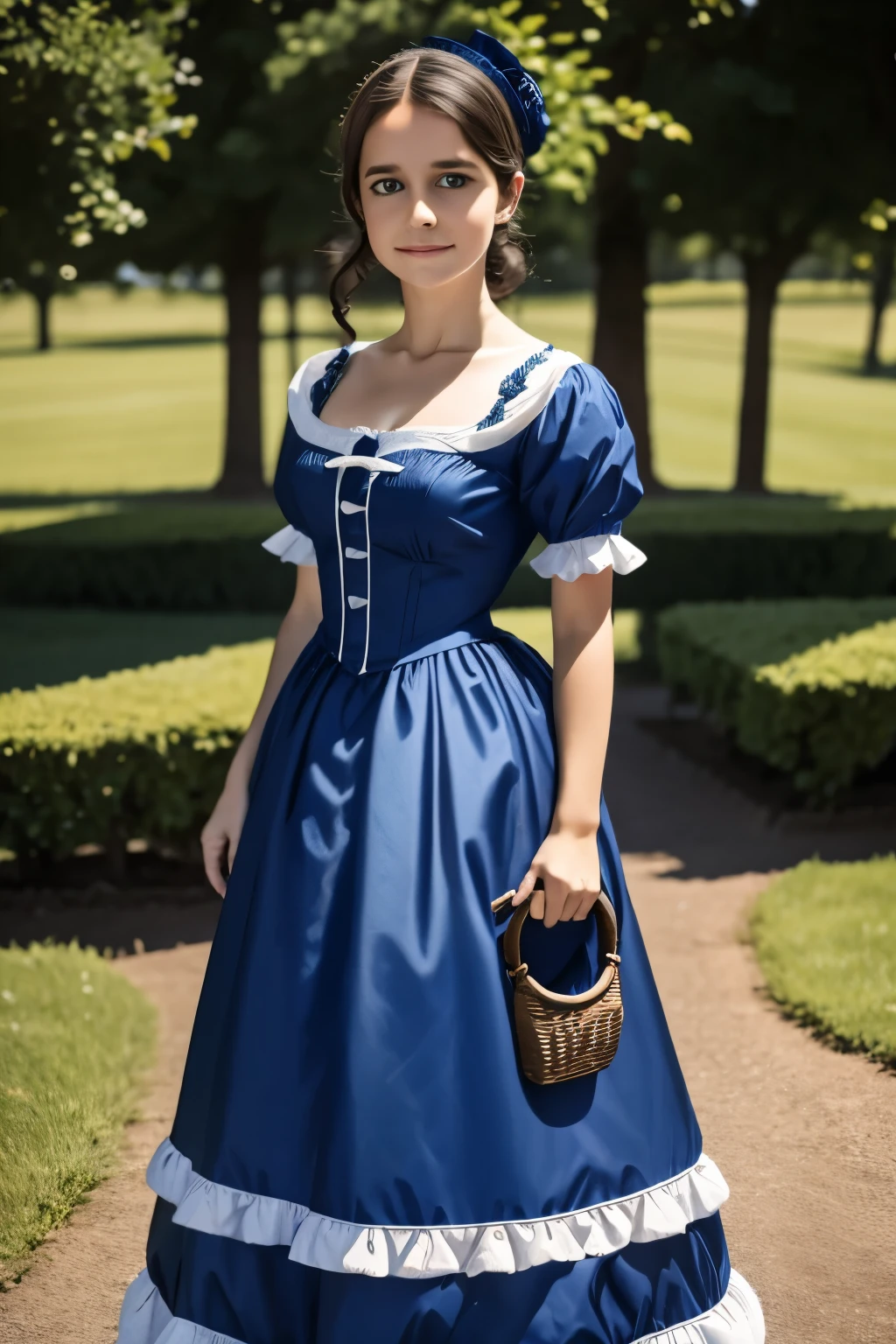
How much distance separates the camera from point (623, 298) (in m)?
16.8

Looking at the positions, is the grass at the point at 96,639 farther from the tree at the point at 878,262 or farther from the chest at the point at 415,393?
the tree at the point at 878,262

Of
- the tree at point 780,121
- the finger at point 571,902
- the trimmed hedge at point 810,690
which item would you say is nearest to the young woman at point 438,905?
the finger at point 571,902

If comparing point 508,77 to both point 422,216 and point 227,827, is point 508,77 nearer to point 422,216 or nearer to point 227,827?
point 422,216

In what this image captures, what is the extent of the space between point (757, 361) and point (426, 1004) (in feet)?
60.7

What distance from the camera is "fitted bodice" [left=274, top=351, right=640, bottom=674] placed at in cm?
246

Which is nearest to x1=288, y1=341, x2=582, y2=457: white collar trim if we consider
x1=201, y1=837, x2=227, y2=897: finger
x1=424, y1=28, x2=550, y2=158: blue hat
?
x1=424, y1=28, x2=550, y2=158: blue hat

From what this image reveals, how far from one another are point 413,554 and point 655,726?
6.70 metres

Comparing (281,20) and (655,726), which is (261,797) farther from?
(281,20)

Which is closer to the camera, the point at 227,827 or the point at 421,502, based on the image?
the point at 421,502

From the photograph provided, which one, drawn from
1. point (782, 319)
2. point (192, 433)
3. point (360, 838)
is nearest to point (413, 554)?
point (360, 838)

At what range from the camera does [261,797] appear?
8.58 ft

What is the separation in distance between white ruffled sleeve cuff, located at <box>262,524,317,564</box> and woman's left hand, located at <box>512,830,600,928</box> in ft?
2.52

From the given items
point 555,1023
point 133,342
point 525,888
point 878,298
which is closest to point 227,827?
point 525,888

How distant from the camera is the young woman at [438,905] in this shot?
2332 mm
